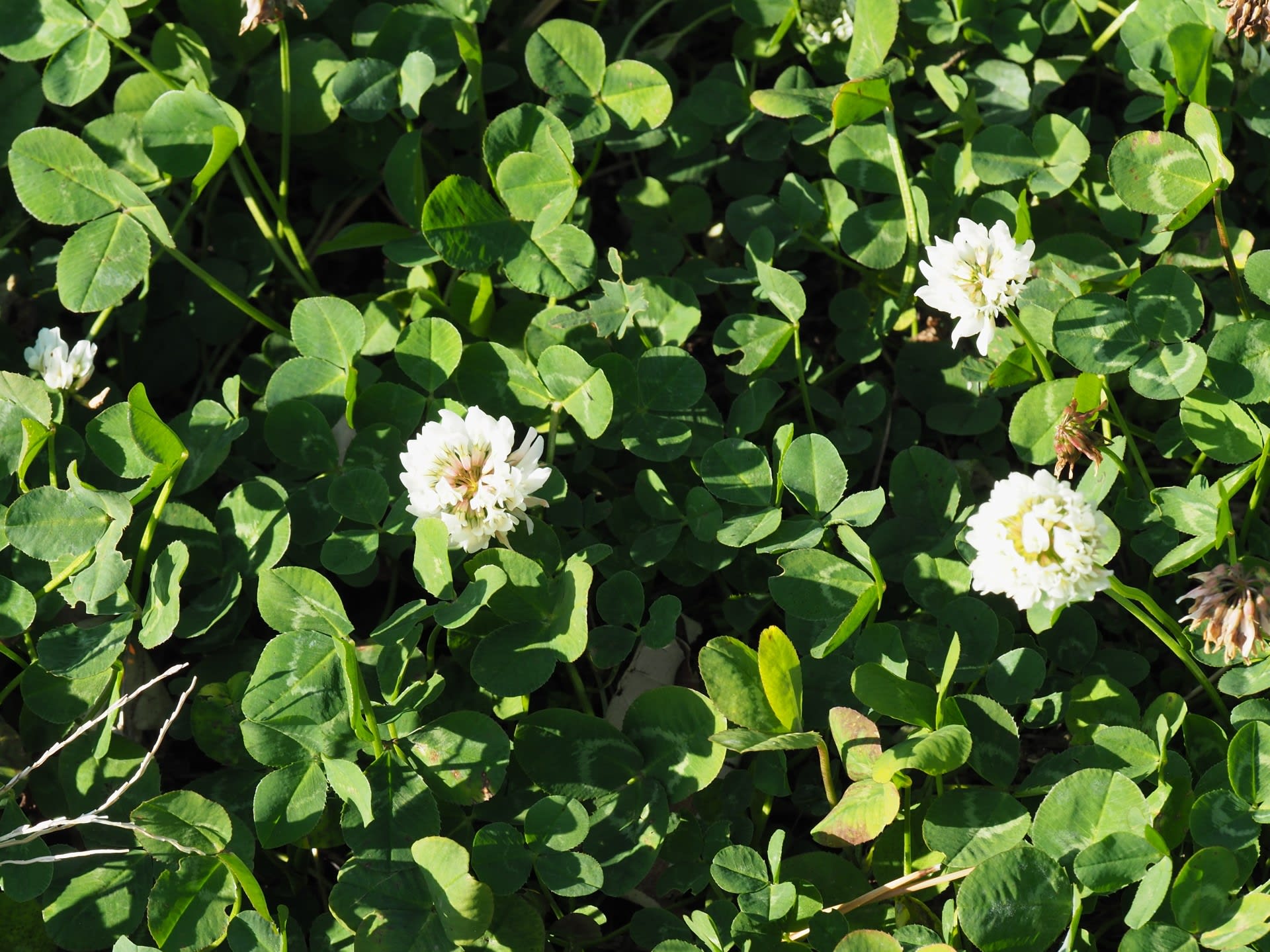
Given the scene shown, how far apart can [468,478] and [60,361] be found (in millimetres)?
882

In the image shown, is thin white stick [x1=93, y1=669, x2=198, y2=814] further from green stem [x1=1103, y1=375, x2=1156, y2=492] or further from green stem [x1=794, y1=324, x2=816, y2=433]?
green stem [x1=1103, y1=375, x2=1156, y2=492]

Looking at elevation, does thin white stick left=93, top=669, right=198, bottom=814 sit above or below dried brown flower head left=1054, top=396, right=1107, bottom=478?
below

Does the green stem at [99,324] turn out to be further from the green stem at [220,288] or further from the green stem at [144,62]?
the green stem at [144,62]

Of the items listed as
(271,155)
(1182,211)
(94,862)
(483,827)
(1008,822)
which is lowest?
(94,862)

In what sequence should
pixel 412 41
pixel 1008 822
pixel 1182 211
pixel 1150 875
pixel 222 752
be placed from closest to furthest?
pixel 1150 875 → pixel 1008 822 → pixel 222 752 → pixel 1182 211 → pixel 412 41

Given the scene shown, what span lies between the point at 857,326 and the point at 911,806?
3.21ft

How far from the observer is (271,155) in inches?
102

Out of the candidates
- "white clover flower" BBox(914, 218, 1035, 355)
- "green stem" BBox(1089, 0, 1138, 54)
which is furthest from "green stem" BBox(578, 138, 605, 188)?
"green stem" BBox(1089, 0, 1138, 54)

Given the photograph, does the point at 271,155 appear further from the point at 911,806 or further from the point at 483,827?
the point at 911,806

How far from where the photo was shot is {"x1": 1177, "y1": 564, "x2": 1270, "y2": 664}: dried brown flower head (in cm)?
173

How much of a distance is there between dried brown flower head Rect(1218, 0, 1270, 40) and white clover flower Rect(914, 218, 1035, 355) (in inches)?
23.8

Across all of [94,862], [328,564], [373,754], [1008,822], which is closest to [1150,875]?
[1008,822]

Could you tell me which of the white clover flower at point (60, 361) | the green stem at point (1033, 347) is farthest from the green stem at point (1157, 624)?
the white clover flower at point (60, 361)

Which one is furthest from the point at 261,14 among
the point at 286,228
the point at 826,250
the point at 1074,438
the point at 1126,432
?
the point at 1126,432
